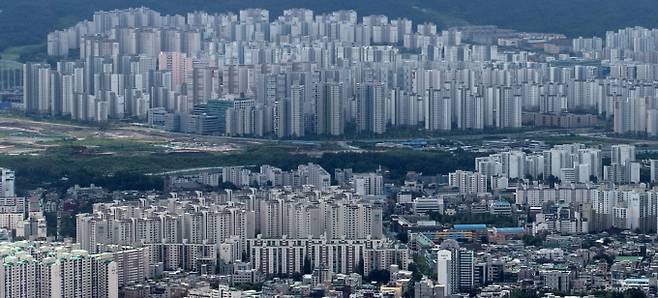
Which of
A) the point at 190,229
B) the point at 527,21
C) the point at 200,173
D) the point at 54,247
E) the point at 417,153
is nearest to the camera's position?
the point at 54,247

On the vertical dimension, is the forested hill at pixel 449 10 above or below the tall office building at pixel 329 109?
above

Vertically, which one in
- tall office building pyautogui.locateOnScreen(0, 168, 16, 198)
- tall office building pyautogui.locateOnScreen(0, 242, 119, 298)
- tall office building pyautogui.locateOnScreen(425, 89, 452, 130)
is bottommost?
tall office building pyautogui.locateOnScreen(0, 242, 119, 298)

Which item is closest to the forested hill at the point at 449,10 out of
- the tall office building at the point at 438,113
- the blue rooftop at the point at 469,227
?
the tall office building at the point at 438,113

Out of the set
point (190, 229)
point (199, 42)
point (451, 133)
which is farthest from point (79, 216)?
point (199, 42)

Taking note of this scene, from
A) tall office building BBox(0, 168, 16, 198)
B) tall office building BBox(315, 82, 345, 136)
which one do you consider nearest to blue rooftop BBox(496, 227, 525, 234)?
tall office building BBox(0, 168, 16, 198)

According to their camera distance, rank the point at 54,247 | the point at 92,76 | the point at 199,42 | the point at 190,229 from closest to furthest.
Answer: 1. the point at 54,247
2. the point at 190,229
3. the point at 92,76
4. the point at 199,42

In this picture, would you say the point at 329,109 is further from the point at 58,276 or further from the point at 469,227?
the point at 58,276

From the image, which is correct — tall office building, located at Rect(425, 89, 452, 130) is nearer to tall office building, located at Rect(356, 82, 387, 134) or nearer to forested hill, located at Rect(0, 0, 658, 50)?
tall office building, located at Rect(356, 82, 387, 134)

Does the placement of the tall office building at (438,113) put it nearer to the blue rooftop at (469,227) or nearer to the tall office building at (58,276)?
the blue rooftop at (469,227)

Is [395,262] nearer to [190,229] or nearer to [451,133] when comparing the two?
[190,229]
